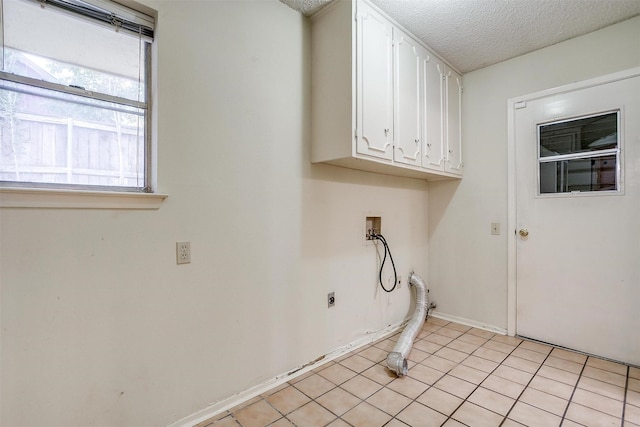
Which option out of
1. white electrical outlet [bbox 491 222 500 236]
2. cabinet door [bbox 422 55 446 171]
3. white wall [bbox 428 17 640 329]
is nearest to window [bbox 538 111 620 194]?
white wall [bbox 428 17 640 329]

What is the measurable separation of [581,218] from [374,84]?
1.99m

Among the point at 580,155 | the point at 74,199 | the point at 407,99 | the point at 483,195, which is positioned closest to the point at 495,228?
the point at 483,195

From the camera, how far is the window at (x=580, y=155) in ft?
7.54

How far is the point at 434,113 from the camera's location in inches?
106

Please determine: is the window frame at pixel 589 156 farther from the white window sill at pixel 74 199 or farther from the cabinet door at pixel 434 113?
the white window sill at pixel 74 199

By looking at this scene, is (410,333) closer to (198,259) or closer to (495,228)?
(495,228)

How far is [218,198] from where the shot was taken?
5.63ft

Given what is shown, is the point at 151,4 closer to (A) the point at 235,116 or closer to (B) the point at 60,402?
(A) the point at 235,116

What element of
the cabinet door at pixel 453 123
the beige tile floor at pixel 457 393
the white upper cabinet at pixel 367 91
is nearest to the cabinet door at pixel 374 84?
the white upper cabinet at pixel 367 91

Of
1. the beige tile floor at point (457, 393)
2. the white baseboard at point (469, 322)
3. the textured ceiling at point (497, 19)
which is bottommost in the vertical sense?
the beige tile floor at point (457, 393)

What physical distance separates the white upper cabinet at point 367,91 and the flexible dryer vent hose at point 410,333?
116 centimetres

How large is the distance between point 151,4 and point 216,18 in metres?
0.34

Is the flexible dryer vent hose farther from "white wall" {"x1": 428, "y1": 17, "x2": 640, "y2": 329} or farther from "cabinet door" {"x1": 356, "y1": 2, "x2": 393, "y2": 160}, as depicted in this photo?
"cabinet door" {"x1": 356, "y1": 2, "x2": 393, "y2": 160}

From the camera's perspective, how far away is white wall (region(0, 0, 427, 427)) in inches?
48.9
